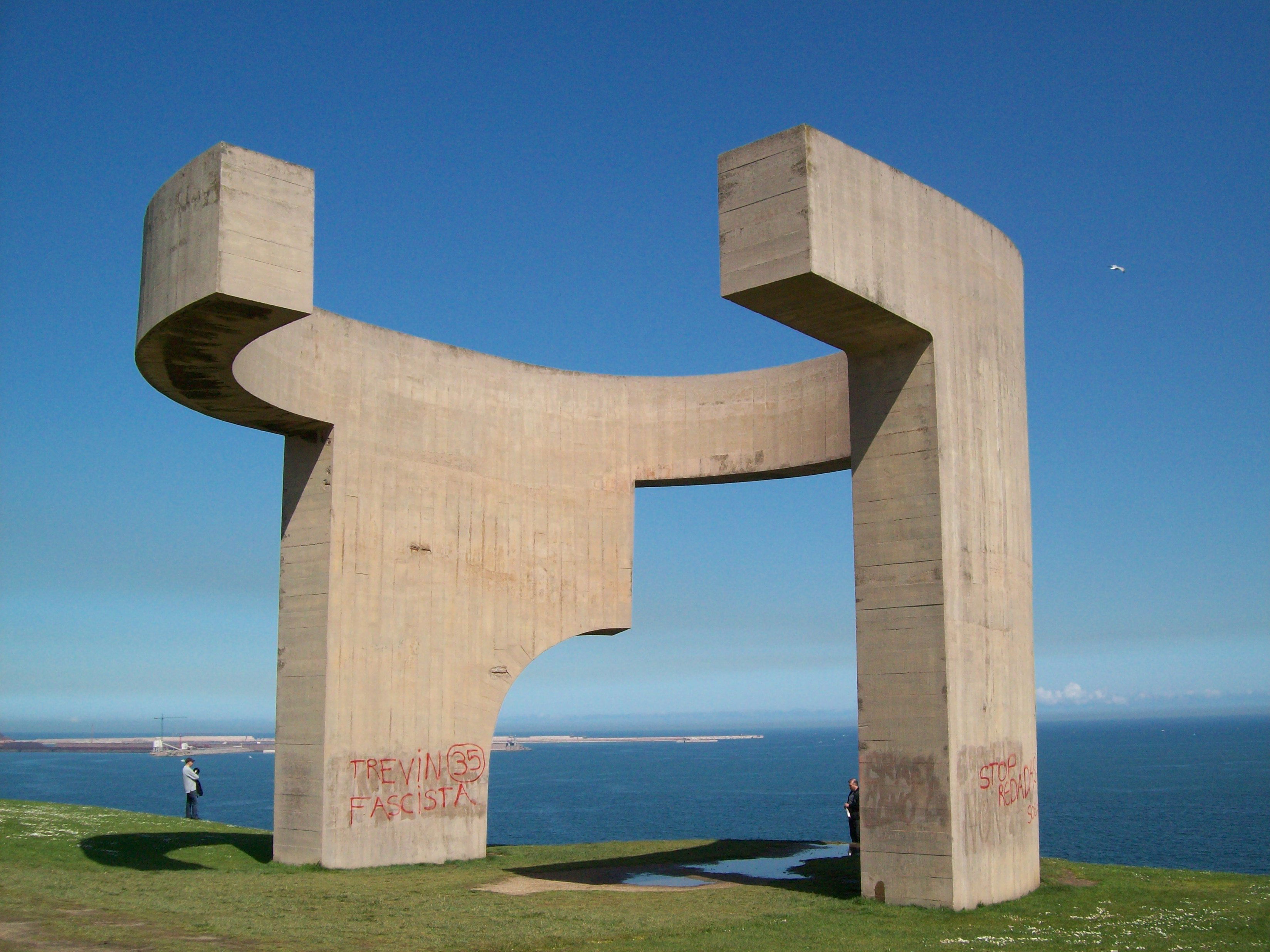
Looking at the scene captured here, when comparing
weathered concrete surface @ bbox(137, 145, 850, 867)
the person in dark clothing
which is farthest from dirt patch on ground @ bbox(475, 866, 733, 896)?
the person in dark clothing

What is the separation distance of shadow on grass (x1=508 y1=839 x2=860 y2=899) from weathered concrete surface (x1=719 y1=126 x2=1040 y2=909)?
150 cm

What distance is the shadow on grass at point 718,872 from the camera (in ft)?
45.3

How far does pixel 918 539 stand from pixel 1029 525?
3284 mm

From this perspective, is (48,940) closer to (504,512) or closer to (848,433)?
(504,512)

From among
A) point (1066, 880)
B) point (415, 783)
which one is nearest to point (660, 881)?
point (415, 783)

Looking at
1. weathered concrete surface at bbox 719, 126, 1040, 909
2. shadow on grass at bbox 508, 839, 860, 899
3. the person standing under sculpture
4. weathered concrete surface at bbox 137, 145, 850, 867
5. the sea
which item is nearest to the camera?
weathered concrete surface at bbox 719, 126, 1040, 909

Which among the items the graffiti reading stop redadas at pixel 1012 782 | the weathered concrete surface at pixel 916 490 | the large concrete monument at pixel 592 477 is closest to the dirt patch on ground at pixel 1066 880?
the large concrete monument at pixel 592 477

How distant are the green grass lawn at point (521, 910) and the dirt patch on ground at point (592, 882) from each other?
147mm

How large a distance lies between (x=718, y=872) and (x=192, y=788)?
11.8 meters

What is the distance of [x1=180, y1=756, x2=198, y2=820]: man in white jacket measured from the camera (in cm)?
2156

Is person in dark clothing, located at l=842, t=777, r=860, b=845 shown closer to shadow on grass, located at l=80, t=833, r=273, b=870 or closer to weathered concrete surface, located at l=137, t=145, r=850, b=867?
weathered concrete surface, located at l=137, t=145, r=850, b=867

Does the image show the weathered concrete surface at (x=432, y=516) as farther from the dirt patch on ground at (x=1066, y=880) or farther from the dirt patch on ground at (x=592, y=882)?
the dirt patch on ground at (x=1066, y=880)

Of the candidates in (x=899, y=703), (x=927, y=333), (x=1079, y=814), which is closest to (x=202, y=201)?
(x=927, y=333)

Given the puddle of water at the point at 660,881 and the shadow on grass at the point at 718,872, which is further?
the puddle of water at the point at 660,881
